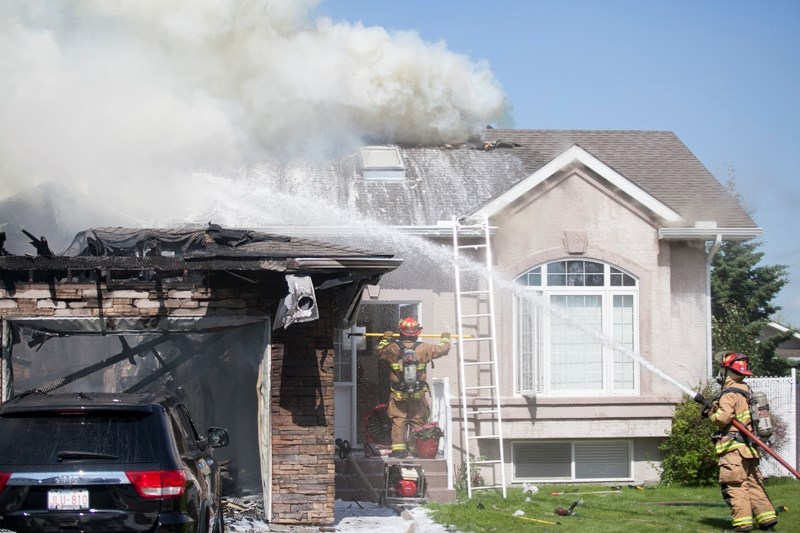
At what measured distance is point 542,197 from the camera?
16203mm

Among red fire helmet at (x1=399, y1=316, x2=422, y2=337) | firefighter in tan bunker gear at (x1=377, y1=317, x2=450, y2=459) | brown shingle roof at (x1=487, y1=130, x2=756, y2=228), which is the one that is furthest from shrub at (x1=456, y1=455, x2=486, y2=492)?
brown shingle roof at (x1=487, y1=130, x2=756, y2=228)

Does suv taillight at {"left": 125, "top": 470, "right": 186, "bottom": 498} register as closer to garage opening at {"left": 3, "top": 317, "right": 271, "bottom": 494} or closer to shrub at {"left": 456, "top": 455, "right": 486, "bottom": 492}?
garage opening at {"left": 3, "top": 317, "right": 271, "bottom": 494}

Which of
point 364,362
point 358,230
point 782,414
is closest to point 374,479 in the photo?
point 364,362

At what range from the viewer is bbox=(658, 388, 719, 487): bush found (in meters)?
14.8

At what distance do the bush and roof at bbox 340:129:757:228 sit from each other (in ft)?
9.73

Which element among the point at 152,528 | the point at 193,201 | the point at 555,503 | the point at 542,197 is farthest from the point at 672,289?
the point at 152,528

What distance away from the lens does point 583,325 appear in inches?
632

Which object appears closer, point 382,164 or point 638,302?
point 638,302

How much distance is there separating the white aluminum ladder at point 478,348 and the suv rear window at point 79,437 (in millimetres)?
8308

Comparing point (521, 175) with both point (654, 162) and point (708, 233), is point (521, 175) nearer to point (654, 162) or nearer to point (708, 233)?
point (654, 162)

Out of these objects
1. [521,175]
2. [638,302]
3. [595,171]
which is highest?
[521,175]

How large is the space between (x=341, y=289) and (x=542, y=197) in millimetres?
5083

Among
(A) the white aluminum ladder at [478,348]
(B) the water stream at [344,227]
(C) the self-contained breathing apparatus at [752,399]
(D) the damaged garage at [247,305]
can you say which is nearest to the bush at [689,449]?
(B) the water stream at [344,227]

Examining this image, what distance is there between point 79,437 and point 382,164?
→ 10.7 metres
